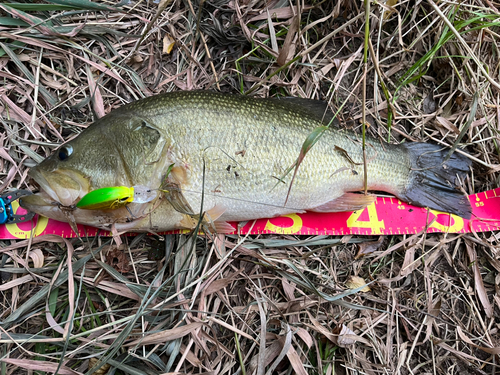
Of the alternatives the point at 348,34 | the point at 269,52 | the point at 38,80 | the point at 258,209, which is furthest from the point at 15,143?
the point at 348,34

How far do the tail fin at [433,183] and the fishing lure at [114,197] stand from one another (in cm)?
205

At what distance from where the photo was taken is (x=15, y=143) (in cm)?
253

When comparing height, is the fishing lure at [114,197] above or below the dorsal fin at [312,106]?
below

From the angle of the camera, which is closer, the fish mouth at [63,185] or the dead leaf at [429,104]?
the fish mouth at [63,185]

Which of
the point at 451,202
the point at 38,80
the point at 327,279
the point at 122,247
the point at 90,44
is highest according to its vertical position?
the point at 90,44

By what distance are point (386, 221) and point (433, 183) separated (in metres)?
0.50

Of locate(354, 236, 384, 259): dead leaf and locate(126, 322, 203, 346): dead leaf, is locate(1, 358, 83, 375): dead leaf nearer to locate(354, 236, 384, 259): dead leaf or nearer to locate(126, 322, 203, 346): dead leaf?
locate(126, 322, 203, 346): dead leaf

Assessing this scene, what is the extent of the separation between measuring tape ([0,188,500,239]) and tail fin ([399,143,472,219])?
0.29 feet

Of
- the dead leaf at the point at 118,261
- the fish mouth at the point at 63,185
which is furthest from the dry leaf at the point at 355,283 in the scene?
the fish mouth at the point at 63,185

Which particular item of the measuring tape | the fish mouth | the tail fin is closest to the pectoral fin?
the measuring tape

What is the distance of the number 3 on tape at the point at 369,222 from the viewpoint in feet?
8.63

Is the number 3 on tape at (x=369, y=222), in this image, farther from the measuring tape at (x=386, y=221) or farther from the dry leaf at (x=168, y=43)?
the dry leaf at (x=168, y=43)

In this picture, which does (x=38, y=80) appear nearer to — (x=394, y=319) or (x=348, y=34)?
(x=348, y=34)

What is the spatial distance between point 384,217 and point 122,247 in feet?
7.02
